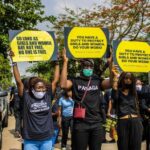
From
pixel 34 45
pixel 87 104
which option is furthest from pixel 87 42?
pixel 87 104

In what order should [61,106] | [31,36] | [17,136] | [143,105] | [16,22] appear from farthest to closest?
1. [16,22]
2. [17,136]
3. [61,106]
4. [143,105]
5. [31,36]

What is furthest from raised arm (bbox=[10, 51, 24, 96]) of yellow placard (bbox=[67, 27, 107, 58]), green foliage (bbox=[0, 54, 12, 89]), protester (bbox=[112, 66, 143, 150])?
green foliage (bbox=[0, 54, 12, 89])

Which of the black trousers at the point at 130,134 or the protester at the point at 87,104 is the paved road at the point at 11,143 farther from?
the protester at the point at 87,104

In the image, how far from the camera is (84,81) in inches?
253

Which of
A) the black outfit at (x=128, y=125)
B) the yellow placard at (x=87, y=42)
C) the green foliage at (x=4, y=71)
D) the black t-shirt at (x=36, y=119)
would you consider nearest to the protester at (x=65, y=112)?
the yellow placard at (x=87, y=42)

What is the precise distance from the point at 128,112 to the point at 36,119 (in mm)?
1573

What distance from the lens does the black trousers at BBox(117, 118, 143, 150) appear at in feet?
23.5

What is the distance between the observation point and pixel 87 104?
6328mm

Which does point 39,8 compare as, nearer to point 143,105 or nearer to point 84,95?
point 143,105

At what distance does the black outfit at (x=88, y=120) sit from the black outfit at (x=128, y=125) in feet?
2.79

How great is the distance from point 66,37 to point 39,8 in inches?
717

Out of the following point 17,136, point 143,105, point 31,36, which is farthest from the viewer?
point 17,136

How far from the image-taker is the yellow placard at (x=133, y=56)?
7.76 metres

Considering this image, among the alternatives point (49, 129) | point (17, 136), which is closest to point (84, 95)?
point (49, 129)
